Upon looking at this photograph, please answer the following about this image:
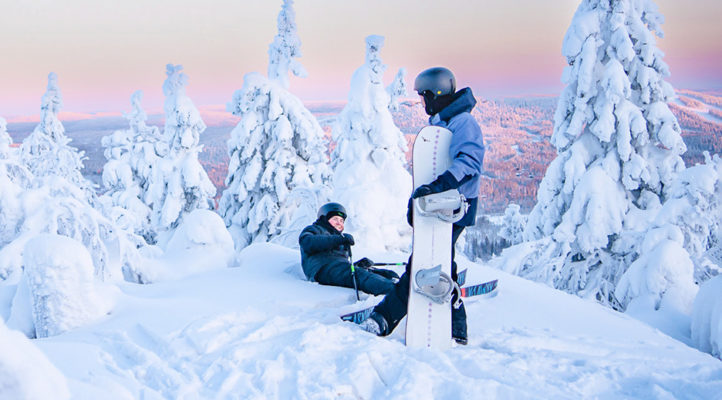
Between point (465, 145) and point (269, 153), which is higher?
point (465, 145)

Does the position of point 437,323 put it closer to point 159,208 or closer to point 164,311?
point 164,311

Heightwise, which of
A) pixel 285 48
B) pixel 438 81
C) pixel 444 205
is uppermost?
pixel 285 48

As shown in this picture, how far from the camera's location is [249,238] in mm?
18422

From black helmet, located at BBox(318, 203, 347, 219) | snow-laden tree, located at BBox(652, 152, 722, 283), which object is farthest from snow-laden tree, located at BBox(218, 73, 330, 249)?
snow-laden tree, located at BBox(652, 152, 722, 283)

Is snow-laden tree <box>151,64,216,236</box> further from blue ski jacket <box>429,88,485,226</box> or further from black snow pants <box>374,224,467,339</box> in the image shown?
blue ski jacket <box>429,88,485,226</box>

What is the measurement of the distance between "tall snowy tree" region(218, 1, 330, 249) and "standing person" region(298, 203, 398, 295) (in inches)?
414

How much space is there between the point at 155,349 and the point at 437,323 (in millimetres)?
2230

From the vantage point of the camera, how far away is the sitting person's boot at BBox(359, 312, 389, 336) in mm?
3623

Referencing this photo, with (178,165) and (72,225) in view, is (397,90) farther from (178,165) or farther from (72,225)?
(178,165)

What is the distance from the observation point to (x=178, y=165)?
20.5 m

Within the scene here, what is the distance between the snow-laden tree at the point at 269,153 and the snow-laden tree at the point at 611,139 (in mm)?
9251

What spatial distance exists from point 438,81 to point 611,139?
10.8 meters

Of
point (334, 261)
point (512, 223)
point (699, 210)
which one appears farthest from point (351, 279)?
point (512, 223)

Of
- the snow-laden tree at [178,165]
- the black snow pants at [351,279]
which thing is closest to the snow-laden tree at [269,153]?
the snow-laden tree at [178,165]
